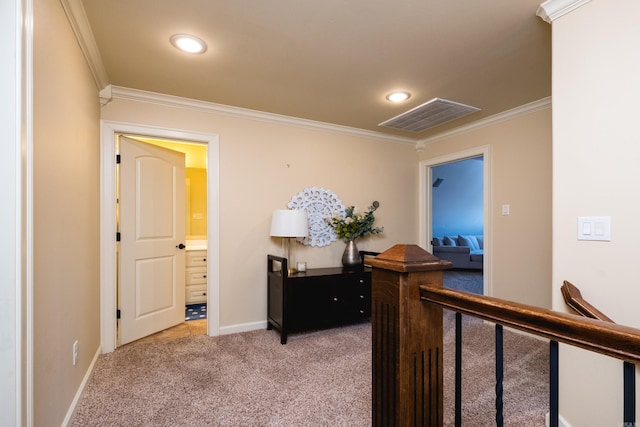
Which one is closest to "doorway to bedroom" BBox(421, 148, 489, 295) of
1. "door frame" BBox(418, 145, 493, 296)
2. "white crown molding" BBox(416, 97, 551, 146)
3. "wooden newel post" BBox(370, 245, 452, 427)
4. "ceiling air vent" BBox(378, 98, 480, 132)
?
"door frame" BBox(418, 145, 493, 296)

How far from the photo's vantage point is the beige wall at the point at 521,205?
121 inches

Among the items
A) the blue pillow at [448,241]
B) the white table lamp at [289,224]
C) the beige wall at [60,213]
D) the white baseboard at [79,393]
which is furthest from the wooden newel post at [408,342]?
the blue pillow at [448,241]

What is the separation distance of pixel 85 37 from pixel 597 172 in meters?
2.91

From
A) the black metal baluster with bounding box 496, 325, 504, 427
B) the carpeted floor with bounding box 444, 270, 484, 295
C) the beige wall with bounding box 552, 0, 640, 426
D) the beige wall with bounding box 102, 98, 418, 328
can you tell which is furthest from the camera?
the carpeted floor with bounding box 444, 270, 484, 295

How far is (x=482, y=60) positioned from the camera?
7.61ft

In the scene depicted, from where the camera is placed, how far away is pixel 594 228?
1566 millimetres

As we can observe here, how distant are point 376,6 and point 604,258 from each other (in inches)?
67.0

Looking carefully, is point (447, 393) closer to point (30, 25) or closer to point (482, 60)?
point (482, 60)

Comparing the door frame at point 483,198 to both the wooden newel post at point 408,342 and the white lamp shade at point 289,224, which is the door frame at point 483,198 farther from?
the wooden newel post at point 408,342

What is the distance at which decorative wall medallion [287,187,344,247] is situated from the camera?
3.62 meters

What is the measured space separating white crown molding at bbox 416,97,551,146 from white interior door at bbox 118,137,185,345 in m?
3.10

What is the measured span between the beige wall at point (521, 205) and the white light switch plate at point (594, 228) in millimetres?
1632

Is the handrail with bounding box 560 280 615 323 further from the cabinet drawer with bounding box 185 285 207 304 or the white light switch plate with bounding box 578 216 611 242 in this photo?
the cabinet drawer with bounding box 185 285 207 304

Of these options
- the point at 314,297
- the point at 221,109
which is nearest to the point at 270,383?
the point at 314,297
